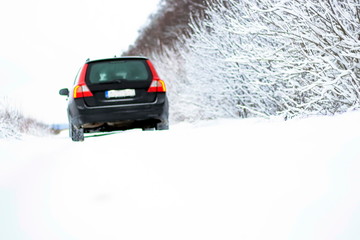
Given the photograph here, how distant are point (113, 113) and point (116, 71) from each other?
79 centimetres

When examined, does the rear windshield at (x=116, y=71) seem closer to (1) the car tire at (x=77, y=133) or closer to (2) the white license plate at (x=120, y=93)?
(2) the white license plate at (x=120, y=93)

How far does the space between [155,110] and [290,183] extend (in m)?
4.58

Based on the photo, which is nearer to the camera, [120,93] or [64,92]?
[120,93]

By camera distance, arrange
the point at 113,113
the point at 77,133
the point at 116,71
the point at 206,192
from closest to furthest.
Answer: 1. the point at 206,192
2. the point at 113,113
3. the point at 116,71
4. the point at 77,133

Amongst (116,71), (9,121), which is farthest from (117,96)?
(9,121)

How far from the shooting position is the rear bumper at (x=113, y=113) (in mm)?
6934

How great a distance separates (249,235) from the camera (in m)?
2.31

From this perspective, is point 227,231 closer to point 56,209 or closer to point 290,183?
point 290,183

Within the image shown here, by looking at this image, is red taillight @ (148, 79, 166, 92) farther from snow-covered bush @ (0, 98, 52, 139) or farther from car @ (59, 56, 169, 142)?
snow-covered bush @ (0, 98, 52, 139)

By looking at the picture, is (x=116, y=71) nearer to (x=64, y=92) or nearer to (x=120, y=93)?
(x=120, y=93)

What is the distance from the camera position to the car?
6.96 meters

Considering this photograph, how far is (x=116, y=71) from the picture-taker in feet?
23.9

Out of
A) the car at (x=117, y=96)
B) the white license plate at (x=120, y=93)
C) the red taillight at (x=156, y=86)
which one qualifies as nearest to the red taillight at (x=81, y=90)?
the car at (x=117, y=96)

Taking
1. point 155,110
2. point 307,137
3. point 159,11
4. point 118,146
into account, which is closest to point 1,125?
point 155,110
